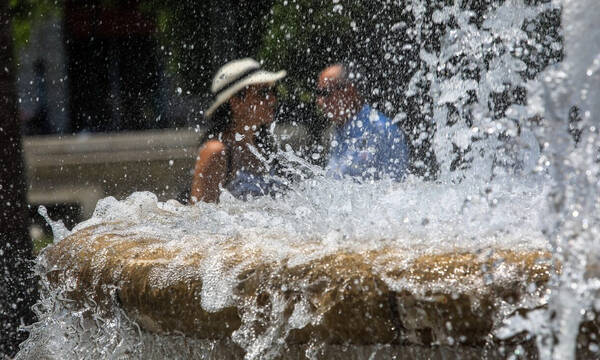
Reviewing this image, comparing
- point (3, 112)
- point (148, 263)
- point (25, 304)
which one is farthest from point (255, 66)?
point (148, 263)

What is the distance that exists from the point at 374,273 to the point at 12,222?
10.7 feet

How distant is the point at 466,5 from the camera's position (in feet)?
23.5

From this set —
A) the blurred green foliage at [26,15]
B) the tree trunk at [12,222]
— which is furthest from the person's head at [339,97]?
the blurred green foliage at [26,15]

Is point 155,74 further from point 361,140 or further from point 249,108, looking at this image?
point 361,140

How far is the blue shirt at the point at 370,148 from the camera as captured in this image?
13.6 feet

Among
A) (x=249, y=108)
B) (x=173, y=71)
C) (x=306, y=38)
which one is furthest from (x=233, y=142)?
(x=173, y=71)

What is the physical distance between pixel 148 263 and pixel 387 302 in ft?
2.15

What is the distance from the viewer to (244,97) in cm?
421

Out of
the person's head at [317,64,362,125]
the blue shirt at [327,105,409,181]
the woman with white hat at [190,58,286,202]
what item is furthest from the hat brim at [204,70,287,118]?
the blue shirt at [327,105,409,181]

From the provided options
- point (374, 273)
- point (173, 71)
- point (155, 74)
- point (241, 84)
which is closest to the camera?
point (374, 273)

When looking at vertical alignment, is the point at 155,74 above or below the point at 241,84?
above

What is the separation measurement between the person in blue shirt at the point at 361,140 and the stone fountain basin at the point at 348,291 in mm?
2197

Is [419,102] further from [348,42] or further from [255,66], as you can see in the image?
[255,66]

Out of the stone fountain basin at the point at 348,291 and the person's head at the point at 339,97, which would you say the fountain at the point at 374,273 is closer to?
the stone fountain basin at the point at 348,291
